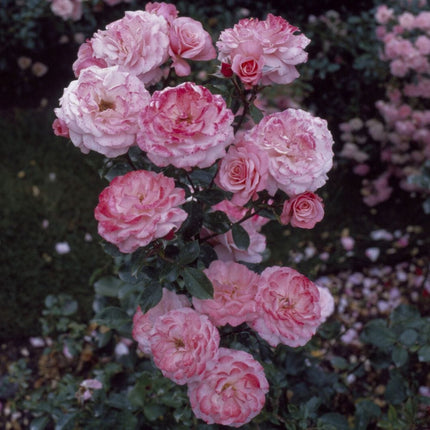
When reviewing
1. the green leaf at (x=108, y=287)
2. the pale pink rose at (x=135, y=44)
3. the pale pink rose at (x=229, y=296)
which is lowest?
the green leaf at (x=108, y=287)

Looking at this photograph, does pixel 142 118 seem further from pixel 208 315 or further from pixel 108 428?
pixel 108 428

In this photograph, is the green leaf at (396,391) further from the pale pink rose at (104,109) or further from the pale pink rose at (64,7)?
the pale pink rose at (64,7)

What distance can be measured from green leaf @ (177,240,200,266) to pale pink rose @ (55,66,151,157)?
9.1 inches

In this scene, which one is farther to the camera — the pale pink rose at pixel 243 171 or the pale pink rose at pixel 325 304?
the pale pink rose at pixel 325 304

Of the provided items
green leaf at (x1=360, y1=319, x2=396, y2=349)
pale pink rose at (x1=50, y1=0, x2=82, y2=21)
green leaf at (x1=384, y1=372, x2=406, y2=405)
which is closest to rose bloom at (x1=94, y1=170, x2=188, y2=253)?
green leaf at (x1=360, y1=319, x2=396, y2=349)

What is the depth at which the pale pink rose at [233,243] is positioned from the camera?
3.85 feet

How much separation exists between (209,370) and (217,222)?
1.03 ft

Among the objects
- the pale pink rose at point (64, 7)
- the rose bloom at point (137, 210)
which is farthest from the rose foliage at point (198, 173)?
the pale pink rose at point (64, 7)

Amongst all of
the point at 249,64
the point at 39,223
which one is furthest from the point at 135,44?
the point at 39,223

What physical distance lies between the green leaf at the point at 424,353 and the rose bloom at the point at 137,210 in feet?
2.88

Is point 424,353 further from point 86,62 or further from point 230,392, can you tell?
point 86,62

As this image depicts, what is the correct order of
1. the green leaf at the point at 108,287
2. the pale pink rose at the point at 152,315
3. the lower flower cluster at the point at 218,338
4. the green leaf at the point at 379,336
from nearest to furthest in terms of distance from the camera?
the lower flower cluster at the point at 218,338
the pale pink rose at the point at 152,315
the green leaf at the point at 379,336
the green leaf at the point at 108,287

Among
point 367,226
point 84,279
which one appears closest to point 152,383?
point 84,279

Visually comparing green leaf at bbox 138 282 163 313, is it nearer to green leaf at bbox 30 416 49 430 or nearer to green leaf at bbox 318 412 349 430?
green leaf at bbox 318 412 349 430
